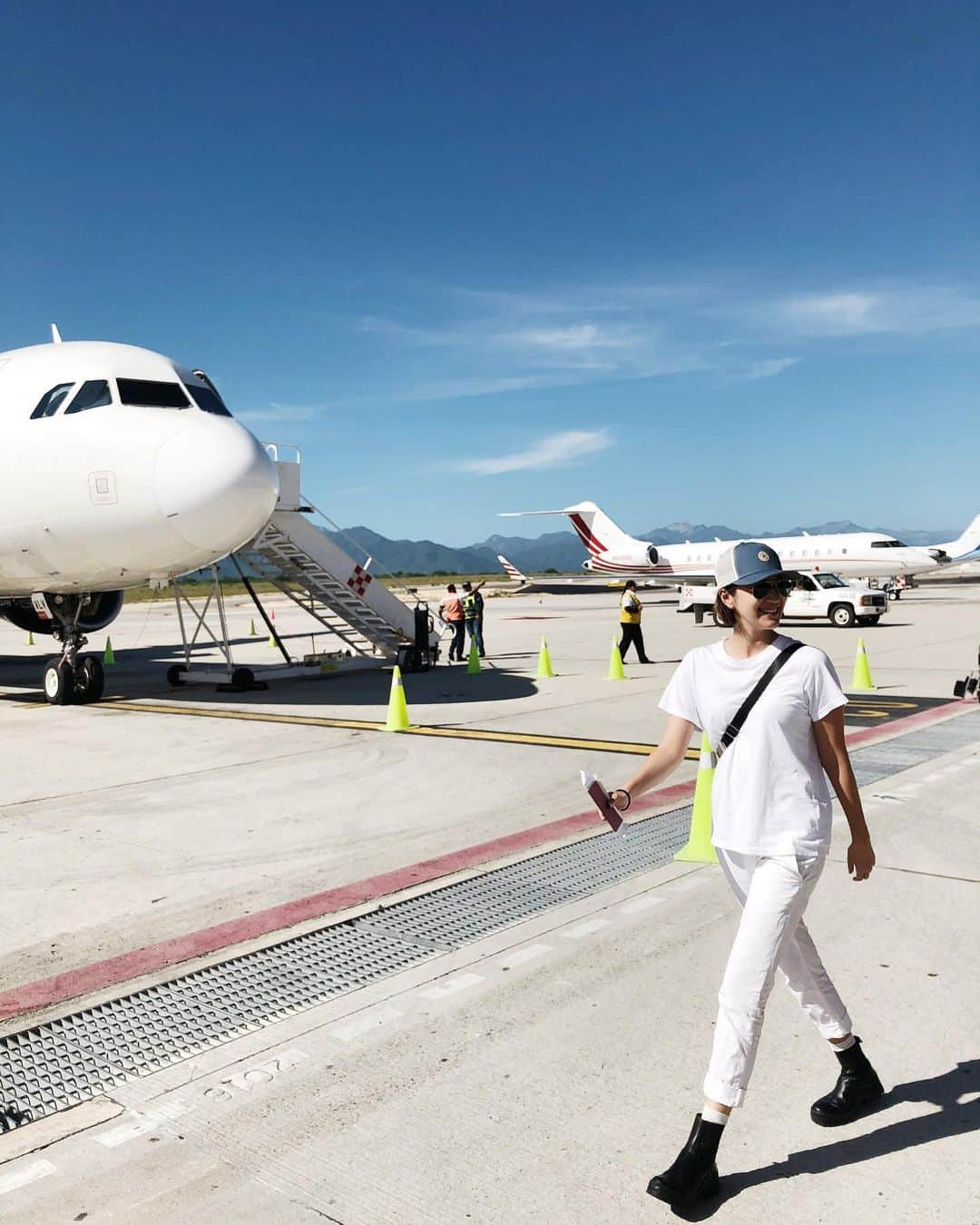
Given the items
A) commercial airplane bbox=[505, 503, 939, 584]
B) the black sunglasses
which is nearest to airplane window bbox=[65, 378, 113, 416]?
the black sunglasses

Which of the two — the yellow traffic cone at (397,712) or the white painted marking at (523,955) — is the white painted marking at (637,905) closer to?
the white painted marking at (523,955)

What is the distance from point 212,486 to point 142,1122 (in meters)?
9.27

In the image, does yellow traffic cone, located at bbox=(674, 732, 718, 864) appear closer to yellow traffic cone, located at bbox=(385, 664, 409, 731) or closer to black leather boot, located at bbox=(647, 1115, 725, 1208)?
black leather boot, located at bbox=(647, 1115, 725, 1208)

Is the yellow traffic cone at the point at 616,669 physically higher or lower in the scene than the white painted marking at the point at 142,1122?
higher

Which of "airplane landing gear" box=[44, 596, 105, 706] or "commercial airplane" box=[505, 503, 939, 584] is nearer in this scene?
"airplane landing gear" box=[44, 596, 105, 706]

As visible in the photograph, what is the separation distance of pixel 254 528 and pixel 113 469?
1760mm

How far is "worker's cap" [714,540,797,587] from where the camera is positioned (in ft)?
11.8

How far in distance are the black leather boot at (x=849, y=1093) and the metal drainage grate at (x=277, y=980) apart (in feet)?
7.25

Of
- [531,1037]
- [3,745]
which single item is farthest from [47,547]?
[531,1037]

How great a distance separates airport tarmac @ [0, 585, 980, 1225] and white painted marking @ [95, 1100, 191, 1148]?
0.05ft

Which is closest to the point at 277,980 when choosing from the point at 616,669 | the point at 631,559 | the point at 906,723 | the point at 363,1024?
the point at 363,1024

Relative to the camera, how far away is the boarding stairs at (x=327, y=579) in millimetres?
17812

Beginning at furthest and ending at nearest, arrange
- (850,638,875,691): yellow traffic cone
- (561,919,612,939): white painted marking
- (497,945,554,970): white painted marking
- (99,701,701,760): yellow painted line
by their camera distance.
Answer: (850,638,875,691): yellow traffic cone → (99,701,701,760): yellow painted line → (561,919,612,939): white painted marking → (497,945,554,970): white painted marking

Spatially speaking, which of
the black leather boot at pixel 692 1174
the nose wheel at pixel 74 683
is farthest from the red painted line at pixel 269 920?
the nose wheel at pixel 74 683
